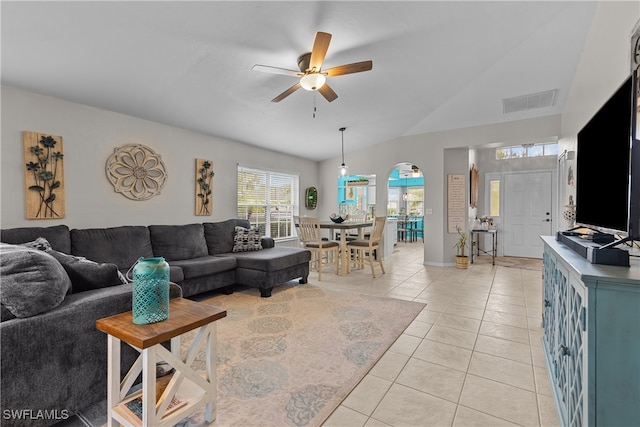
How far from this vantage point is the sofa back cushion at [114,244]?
123 inches

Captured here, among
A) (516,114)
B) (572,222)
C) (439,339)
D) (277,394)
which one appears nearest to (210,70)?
(277,394)

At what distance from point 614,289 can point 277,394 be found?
1.74 meters

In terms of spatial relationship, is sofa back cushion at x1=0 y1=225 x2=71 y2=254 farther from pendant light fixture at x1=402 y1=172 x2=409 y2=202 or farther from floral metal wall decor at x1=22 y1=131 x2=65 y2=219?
pendant light fixture at x1=402 y1=172 x2=409 y2=202

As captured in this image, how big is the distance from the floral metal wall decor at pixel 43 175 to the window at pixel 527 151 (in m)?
7.90

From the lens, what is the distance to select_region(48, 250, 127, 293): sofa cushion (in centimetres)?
181

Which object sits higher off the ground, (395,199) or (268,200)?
(395,199)

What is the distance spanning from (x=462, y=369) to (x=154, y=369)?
197cm

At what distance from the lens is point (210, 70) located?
3043mm

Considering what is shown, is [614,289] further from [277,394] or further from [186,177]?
[186,177]

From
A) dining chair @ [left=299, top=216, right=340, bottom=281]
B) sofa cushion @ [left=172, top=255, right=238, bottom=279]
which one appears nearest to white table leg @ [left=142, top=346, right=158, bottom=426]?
sofa cushion @ [left=172, top=255, right=238, bottom=279]

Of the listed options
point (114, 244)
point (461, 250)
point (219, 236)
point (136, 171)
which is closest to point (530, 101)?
point (461, 250)

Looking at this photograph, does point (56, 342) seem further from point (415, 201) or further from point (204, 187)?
point (415, 201)

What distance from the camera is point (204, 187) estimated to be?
4.68 m

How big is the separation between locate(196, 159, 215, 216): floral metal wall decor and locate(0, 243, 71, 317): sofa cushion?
314cm
